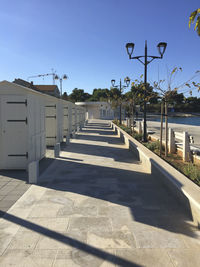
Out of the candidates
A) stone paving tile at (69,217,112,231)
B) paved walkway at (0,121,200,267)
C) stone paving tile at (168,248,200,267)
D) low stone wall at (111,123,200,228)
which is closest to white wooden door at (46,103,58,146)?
paved walkway at (0,121,200,267)

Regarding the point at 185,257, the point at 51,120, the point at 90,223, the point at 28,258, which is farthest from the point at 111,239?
the point at 51,120

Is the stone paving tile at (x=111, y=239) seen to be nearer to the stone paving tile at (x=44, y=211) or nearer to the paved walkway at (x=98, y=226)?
the paved walkway at (x=98, y=226)

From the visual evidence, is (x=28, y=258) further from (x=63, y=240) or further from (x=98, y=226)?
(x=98, y=226)

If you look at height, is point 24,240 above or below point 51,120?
below

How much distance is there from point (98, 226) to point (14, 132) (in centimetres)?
492

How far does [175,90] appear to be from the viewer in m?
7.95

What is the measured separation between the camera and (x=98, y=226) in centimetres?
378

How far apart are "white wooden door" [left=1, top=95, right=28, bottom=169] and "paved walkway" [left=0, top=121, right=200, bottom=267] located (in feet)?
5.60

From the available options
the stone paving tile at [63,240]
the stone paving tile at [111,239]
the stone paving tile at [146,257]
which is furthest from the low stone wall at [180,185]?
the stone paving tile at [63,240]

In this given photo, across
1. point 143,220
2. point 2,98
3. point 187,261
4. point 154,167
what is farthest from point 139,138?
point 187,261

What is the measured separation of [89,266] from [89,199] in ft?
7.11

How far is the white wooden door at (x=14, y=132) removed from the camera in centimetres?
718

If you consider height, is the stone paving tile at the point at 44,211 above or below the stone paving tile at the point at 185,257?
above

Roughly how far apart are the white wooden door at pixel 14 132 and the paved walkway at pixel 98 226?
5.60 feet
